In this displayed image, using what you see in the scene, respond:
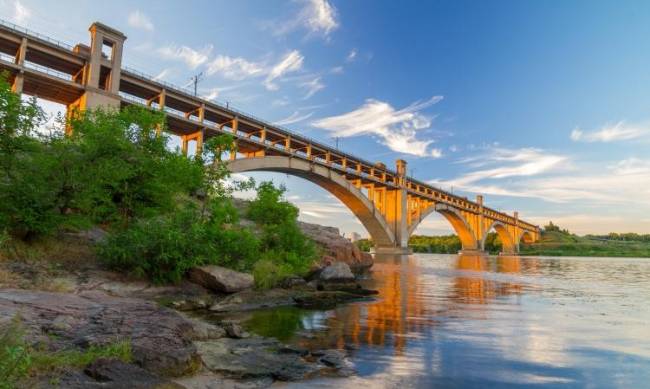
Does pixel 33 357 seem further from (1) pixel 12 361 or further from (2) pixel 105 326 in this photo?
(2) pixel 105 326

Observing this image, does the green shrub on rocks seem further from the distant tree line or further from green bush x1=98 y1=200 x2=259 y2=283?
the distant tree line

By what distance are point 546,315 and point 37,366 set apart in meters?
14.3

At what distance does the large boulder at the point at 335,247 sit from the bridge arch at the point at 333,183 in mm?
13039

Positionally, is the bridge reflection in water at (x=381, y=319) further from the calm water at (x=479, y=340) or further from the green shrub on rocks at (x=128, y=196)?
the green shrub on rocks at (x=128, y=196)

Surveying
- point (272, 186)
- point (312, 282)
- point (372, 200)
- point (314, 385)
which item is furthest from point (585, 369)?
point (372, 200)

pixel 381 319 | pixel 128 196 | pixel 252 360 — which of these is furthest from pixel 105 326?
pixel 128 196

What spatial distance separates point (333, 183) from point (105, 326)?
60.0 m

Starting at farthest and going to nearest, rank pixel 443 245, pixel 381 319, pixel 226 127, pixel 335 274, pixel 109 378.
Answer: pixel 443 245 < pixel 226 127 < pixel 335 274 < pixel 381 319 < pixel 109 378

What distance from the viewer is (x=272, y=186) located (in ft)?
88.0

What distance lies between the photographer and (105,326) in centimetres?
731

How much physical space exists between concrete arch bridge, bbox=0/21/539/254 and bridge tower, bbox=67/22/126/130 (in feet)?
0.26

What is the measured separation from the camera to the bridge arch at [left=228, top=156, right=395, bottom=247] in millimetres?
51713

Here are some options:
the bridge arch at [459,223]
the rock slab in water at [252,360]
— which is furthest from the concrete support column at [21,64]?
the bridge arch at [459,223]

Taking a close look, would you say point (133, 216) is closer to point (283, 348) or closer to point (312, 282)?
point (312, 282)
